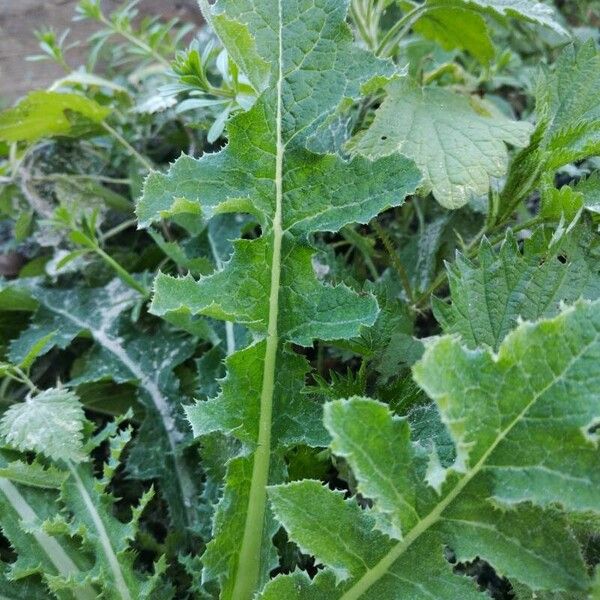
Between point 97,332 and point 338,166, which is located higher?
point 338,166

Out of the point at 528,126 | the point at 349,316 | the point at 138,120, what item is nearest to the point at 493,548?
the point at 349,316

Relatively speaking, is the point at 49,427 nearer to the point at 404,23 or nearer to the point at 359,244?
the point at 359,244

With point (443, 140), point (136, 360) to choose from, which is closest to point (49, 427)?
point (136, 360)

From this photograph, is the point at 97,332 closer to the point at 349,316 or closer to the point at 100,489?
the point at 100,489

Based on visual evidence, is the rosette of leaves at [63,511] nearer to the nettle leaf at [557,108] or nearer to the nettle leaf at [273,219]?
the nettle leaf at [273,219]

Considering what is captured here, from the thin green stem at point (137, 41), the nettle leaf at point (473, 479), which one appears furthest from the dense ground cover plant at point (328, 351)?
the thin green stem at point (137, 41)

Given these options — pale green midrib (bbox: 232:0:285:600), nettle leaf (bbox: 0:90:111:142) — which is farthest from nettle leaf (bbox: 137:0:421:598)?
nettle leaf (bbox: 0:90:111:142)
